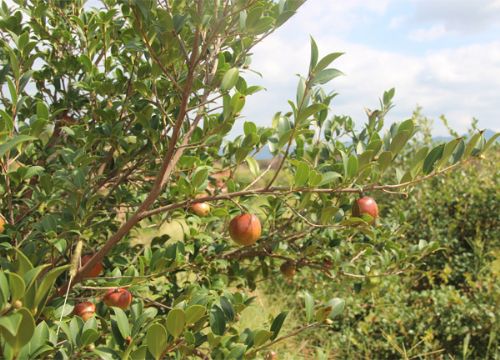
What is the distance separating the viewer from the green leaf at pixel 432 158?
1248 millimetres

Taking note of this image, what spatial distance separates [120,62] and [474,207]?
11.0 feet

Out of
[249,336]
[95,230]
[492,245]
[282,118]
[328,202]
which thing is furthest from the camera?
[492,245]

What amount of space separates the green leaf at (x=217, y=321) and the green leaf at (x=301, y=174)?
396 millimetres

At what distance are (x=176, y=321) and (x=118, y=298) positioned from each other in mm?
527

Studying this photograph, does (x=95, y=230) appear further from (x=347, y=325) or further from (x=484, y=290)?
(x=484, y=290)

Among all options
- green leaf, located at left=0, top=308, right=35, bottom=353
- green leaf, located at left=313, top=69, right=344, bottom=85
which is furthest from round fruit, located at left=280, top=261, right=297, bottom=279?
green leaf, located at left=0, top=308, right=35, bottom=353

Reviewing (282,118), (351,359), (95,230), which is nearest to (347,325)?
(351,359)

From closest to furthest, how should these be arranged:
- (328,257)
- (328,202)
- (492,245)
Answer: (328,202) → (328,257) → (492,245)

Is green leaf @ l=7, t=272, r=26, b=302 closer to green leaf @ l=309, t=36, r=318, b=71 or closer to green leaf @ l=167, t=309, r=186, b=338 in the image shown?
green leaf @ l=167, t=309, r=186, b=338

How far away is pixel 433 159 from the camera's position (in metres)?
1.25

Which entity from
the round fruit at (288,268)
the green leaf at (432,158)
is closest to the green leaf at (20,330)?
the green leaf at (432,158)

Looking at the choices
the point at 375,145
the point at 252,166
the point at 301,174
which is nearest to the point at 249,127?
the point at 252,166

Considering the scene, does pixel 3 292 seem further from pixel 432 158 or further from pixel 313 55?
pixel 432 158

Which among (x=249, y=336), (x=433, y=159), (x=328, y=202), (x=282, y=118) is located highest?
(x=282, y=118)
